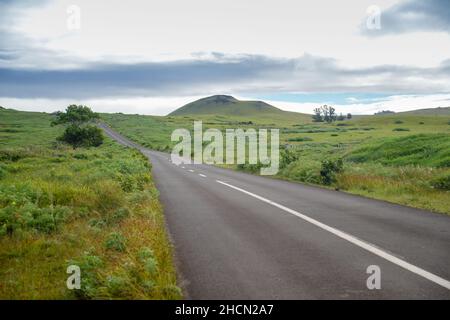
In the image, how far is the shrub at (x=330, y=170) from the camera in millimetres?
20172

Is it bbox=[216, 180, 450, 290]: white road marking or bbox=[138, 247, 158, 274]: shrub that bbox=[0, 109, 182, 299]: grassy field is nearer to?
bbox=[138, 247, 158, 274]: shrub

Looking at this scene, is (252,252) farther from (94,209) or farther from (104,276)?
(94,209)

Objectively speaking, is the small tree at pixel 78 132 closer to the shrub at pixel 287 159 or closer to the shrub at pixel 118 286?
the shrub at pixel 287 159

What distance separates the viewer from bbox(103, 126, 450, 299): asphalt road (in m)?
5.60

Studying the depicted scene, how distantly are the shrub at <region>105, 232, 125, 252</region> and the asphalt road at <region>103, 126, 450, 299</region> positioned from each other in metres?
1.10

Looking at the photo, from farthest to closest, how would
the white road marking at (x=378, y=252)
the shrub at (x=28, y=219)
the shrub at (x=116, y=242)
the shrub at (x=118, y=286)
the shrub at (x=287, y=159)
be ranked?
the shrub at (x=287, y=159)
the shrub at (x=28, y=219)
the shrub at (x=116, y=242)
the white road marking at (x=378, y=252)
the shrub at (x=118, y=286)

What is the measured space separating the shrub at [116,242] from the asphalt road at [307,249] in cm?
110

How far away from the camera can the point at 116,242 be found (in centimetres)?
755

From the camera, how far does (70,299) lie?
5.46m

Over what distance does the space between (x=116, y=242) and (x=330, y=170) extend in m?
15.0

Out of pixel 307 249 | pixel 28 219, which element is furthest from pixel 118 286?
pixel 28 219

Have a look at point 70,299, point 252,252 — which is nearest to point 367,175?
point 252,252

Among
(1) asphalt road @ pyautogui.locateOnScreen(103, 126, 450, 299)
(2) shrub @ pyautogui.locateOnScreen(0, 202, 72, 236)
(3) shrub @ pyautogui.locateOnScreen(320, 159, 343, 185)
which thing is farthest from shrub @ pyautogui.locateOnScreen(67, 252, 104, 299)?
(3) shrub @ pyautogui.locateOnScreen(320, 159, 343, 185)

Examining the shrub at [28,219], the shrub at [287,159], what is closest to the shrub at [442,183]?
the shrub at [287,159]
